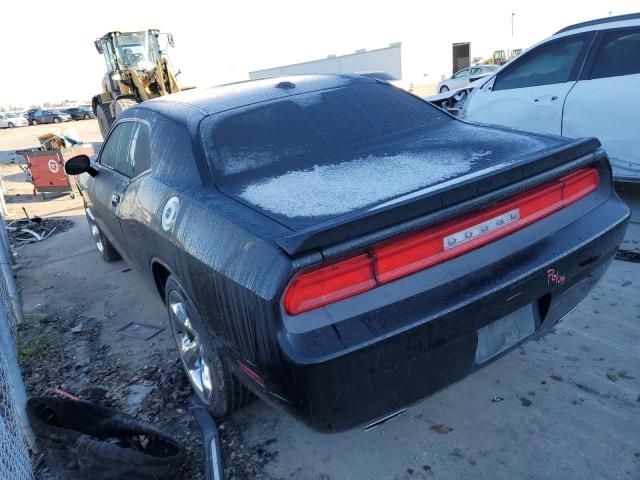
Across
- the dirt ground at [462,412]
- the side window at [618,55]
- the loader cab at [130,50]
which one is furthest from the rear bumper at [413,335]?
the loader cab at [130,50]

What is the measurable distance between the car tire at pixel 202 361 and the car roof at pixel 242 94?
1.07m

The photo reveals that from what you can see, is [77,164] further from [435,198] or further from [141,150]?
[435,198]

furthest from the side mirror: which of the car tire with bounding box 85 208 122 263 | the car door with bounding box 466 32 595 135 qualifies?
the car door with bounding box 466 32 595 135

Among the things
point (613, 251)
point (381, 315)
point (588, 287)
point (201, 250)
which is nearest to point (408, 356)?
point (381, 315)

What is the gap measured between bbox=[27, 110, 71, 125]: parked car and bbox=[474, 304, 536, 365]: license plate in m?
47.7

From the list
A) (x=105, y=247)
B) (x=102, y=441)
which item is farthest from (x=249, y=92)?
(x=105, y=247)

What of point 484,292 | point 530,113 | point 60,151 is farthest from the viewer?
point 60,151

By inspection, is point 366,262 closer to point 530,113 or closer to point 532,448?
point 532,448

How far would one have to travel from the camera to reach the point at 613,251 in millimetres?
2516

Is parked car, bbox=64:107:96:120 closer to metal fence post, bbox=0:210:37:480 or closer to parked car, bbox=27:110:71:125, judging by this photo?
parked car, bbox=27:110:71:125

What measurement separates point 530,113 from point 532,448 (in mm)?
3986

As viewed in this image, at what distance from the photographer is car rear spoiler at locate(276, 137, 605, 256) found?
169cm

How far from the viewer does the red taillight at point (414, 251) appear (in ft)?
5.71

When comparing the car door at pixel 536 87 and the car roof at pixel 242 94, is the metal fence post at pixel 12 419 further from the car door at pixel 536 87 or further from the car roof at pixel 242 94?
the car door at pixel 536 87
